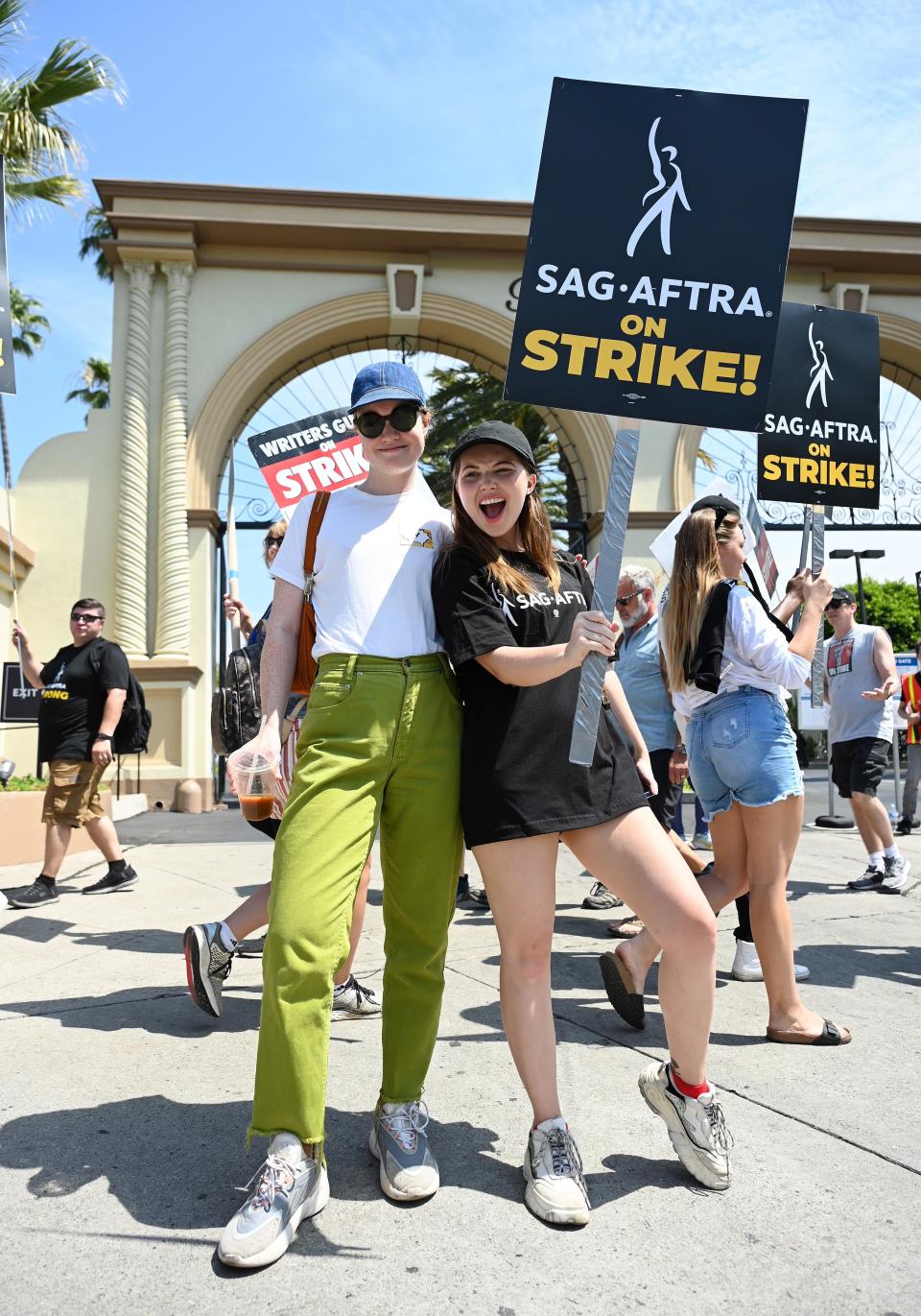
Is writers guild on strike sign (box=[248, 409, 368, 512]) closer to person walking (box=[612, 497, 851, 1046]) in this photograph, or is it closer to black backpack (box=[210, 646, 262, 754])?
black backpack (box=[210, 646, 262, 754])

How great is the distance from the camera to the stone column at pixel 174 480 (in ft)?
49.5

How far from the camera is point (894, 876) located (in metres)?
6.51

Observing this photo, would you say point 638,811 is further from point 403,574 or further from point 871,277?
point 871,277

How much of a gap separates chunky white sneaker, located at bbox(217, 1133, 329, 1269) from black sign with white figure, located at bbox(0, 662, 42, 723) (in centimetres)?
1108

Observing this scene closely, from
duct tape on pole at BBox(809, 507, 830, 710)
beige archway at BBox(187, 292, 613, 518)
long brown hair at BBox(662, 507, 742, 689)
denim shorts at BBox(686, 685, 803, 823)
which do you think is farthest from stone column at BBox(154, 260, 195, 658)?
denim shorts at BBox(686, 685, 803, 823)

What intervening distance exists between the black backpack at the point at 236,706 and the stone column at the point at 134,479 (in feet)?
36.9

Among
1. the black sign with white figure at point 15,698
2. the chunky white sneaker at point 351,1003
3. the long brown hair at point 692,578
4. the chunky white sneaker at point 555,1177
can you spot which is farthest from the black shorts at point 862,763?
the black sign with white figure at point 15,698

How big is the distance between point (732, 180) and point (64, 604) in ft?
46.4

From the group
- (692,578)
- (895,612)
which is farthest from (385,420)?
(895,612)

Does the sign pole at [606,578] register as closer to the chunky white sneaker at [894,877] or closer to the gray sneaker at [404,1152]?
the gray sneaker at [404,1152]

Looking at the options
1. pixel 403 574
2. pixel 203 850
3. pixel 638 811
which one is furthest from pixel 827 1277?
pixel 203 850

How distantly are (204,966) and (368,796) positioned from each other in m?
1.40

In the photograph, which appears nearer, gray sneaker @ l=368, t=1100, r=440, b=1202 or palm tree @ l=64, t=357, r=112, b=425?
gray sneaker @ l=368, t=1100, r=440, b=1202

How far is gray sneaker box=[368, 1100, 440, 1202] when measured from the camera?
7.57 feet
